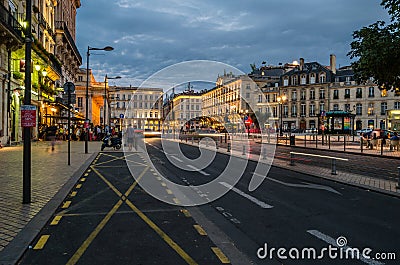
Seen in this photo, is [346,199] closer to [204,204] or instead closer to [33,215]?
[204,204]

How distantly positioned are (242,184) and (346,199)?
10.9 feet

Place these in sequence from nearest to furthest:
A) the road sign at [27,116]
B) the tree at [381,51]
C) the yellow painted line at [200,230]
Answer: the yellow painted line at [200,230] → the road sign at [27,116] → the tree at [381,51]

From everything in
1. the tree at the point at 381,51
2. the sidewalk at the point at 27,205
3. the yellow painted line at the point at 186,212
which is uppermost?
the tree at the point at 381,51

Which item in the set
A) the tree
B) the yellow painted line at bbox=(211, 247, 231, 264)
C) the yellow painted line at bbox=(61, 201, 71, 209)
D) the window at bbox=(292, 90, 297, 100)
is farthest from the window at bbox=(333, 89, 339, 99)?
the yellow painted line at bbox=(211, 247, 231, 264)

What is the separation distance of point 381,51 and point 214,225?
14.4 metres

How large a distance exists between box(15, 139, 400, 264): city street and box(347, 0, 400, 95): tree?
914 cm

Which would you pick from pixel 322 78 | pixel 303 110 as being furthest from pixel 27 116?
pixel 303 110

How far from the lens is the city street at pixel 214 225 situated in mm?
5133

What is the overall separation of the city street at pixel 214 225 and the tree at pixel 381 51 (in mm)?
9137

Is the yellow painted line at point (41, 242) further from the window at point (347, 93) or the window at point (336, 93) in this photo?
the window at point (336, 93)

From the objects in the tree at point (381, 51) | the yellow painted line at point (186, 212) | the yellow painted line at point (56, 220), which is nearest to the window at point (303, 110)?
the tree at point (381, 51)

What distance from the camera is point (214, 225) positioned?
6668 mm

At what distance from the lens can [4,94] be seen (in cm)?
2694

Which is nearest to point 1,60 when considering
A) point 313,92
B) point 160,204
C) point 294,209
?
point 160,204
